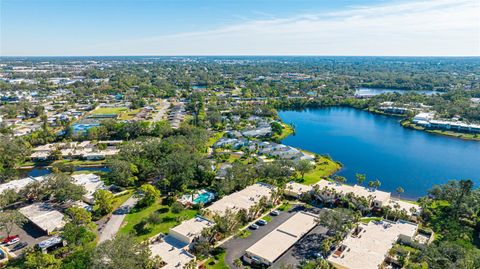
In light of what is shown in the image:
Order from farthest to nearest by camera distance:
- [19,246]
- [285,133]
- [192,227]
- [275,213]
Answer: [285,133], [275,213], [192,227], [19,246]

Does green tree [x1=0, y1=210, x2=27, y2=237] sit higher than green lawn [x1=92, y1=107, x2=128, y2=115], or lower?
higher

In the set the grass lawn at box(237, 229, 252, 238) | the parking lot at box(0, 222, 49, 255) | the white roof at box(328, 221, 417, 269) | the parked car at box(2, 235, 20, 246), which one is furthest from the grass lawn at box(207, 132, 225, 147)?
the white roof at box(328, 221, 417, 269)

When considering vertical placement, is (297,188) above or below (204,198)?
above

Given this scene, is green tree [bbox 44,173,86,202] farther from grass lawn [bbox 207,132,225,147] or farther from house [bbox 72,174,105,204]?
grass lawn [bbox 207,132,225,147]

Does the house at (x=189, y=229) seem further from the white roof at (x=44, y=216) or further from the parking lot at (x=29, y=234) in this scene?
the parking lot at (x=29, y=234)

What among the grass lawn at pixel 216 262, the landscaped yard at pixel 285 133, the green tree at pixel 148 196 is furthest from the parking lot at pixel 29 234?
the landscaped yard at pixel 285 133

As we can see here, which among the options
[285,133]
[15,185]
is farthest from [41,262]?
[285,133]

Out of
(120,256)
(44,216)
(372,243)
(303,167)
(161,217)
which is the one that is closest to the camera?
(120,256)

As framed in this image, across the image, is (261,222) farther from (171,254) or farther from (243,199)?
(171,254)
